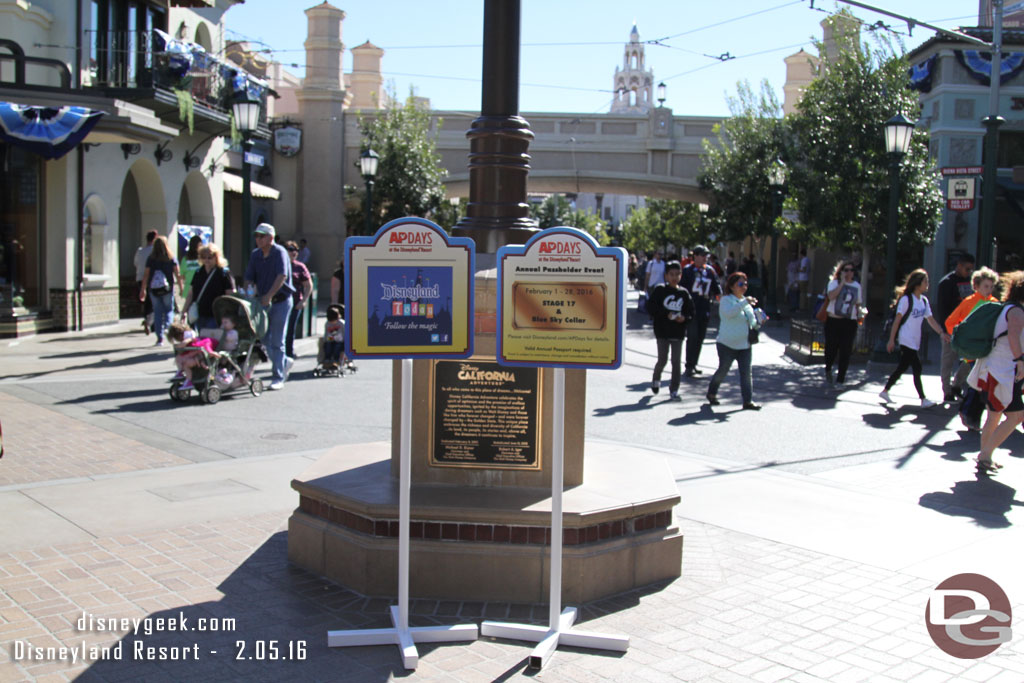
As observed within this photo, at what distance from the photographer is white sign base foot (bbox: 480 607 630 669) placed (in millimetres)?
4270

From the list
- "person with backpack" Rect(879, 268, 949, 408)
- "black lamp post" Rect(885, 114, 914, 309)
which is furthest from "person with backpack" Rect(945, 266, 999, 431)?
"black lamp post" Rect(885, 114, 914, 309)

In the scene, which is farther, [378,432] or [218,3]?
[218,3]

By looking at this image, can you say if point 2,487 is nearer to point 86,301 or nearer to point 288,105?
point 86,301

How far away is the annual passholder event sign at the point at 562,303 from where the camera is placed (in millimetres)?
4375

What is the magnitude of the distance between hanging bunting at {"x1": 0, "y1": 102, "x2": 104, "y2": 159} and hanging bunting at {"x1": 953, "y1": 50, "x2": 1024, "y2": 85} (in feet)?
63.8

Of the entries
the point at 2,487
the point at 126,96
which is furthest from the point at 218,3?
the point at 2,487

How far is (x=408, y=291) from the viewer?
4469mm

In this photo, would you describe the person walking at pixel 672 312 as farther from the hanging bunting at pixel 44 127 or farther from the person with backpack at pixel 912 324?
the hanging bunting at pixel 44 127

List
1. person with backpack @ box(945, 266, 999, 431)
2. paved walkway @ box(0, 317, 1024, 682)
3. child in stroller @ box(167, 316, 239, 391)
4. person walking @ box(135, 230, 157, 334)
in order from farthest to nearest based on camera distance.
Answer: person walking @ box(135, 230, 157, 334) → child in stroller @ box(167, 316, 239, 391) → person with backpack @ box(945, 266, 999, 431) → paved walkway @ box(0, 317, 1024, 682)

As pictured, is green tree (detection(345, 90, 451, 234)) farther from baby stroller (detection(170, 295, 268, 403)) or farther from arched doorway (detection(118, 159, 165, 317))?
baby stroller (detection(170, 295, 268, 403))

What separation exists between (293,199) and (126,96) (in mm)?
15351

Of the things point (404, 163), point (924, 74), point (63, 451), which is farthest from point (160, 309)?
point (924, 74)

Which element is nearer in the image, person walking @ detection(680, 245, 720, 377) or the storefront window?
person walking @ detection(680, 245, 720, 377)

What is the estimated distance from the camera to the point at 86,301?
17688 mm
